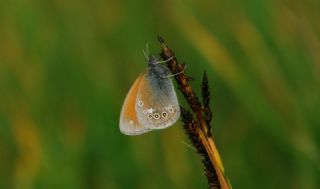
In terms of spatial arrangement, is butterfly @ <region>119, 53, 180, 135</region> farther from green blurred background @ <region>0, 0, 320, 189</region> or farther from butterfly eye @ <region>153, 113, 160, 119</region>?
green blurred background @ <region>0, 0, 320, 189</region>

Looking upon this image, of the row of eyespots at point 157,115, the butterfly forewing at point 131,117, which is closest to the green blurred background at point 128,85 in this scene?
the butterfly forewing at point 131,117

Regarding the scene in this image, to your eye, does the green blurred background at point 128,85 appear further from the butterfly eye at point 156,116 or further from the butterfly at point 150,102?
the butterfly eye at point 156,116

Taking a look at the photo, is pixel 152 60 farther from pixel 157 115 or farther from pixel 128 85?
pixel 128 85

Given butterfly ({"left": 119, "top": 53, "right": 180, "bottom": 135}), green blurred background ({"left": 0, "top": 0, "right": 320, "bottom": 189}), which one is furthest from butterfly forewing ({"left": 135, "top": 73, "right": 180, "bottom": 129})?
green blurred background ({"left": 0, "top": 0, "right": 320, "bottom": 189})

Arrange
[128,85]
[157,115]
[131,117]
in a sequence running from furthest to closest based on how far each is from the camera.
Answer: [128,85] < [131,117] < [157,115]

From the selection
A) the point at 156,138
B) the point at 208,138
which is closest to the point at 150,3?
the point at 156,138

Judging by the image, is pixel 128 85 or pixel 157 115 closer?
pixel 157 115

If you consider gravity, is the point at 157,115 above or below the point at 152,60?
below

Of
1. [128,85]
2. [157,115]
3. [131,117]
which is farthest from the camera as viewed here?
[128,85]

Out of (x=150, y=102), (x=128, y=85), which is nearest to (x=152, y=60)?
(x=150, y=102)
